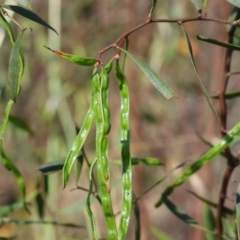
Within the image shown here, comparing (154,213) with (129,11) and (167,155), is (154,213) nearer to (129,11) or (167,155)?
(167,155)

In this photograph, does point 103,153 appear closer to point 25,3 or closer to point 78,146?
point 78,146

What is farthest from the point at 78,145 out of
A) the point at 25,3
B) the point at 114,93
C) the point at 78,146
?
the point at 114,93

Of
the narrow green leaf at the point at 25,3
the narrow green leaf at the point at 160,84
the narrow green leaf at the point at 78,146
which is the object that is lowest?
the narrow green leaf at the point at 78,146

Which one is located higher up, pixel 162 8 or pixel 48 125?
pixel 162 8

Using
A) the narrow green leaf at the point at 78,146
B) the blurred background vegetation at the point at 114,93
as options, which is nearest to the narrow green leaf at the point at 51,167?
the narrow green leaf at the point at 78,146

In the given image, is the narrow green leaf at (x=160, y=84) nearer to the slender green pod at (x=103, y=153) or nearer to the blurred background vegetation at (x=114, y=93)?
the slender green pod at (x=103, y=153)

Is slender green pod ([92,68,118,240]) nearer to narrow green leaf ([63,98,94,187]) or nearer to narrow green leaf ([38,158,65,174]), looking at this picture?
narrow green leaf ([63,98,94,187])

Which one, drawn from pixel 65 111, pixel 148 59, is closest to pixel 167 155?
pixel 148 59
